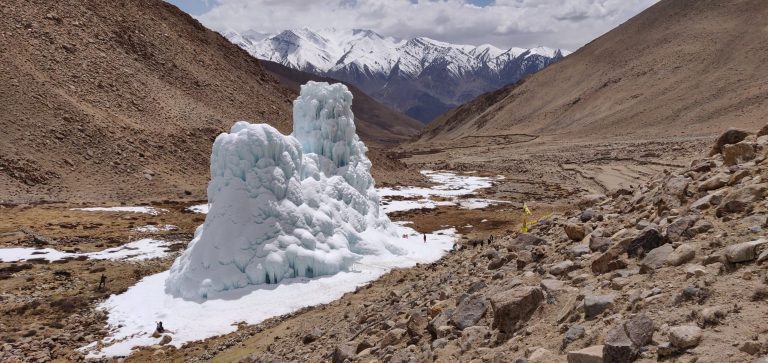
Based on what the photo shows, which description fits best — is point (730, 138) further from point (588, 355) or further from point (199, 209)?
point (199, 209)

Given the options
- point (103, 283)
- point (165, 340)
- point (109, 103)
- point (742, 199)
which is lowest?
point (165, 340)

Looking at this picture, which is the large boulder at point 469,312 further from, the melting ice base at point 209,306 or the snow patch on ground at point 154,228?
the snow patch on ground at point 154,228

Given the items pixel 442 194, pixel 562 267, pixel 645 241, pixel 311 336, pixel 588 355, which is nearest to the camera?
pixel 588 355

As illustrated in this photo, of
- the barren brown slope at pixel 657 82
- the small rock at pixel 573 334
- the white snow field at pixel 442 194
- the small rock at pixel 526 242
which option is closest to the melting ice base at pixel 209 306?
the small rock at pixel 526 242

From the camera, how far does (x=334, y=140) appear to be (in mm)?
30125

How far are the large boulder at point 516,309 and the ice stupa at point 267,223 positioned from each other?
1539 centimetres

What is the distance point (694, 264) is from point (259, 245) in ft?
59.2

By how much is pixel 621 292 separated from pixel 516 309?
147 centimetres

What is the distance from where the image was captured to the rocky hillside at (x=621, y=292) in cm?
529

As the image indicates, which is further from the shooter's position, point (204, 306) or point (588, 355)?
point (204, 306)

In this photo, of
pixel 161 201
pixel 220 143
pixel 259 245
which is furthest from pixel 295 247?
pixel 161 201

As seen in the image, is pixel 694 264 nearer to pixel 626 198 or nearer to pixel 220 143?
pixel 626 198

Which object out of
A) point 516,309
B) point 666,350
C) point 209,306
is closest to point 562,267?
point 516,309

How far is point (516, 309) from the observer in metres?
7.49
